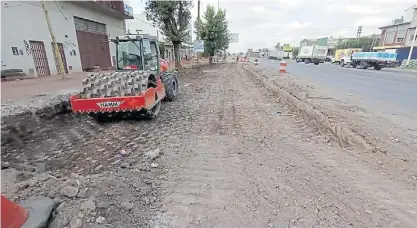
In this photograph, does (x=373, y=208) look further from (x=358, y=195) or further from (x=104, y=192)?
(x=104, y=192)

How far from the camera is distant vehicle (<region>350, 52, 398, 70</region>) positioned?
89.5 feet

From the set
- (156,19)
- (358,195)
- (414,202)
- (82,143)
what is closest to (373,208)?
(358,195)

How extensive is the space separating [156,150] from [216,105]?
4300mm

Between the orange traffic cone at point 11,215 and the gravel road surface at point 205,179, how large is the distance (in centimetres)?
28

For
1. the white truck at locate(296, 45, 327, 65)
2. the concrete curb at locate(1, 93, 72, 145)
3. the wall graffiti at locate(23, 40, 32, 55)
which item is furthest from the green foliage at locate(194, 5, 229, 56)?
the concrete curb at locate(1, 93, 72, 145)

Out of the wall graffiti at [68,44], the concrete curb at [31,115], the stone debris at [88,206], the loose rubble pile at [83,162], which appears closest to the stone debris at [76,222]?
the loose rubble pile at [83,162]

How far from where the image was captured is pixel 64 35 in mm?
15531

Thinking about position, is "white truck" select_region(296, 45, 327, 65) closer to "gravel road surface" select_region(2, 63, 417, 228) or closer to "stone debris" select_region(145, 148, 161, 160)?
"gravel road surface" select_region(2, 63, 417, 228)

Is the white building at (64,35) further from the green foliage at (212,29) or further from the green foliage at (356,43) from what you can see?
the green foliage at (356,43)

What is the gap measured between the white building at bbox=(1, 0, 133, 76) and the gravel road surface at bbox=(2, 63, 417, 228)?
20.4ft

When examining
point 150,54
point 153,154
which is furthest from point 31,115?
point 153,154

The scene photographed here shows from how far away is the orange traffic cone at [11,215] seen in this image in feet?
6.89

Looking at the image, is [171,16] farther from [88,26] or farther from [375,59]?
[375,59]

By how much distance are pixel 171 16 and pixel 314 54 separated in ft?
101
